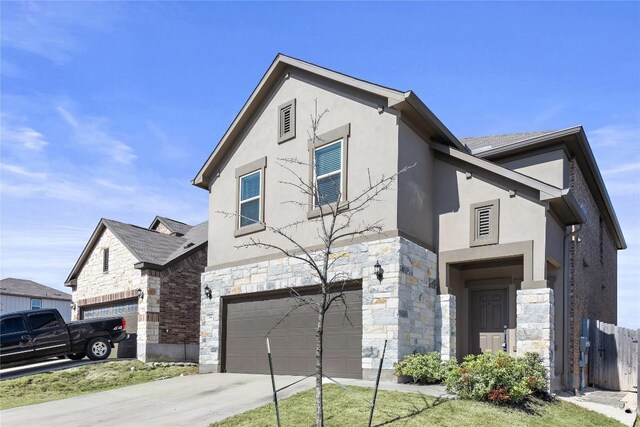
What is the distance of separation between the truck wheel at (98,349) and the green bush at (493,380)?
1303 centimetres

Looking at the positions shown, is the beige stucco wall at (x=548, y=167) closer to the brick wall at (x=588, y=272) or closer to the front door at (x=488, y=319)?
the brick wall at (x=588, y=272)

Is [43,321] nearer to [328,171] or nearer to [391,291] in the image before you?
[328,171]

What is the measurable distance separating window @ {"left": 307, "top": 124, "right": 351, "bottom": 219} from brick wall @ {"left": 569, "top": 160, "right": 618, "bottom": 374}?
5.97 meters

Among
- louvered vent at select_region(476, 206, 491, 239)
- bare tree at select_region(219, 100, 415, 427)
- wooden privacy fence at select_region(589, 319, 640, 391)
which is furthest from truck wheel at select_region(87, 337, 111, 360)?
wooden privacy fence at select_region(589, 319, 640, 391)

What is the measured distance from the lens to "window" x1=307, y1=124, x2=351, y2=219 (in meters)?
13.9

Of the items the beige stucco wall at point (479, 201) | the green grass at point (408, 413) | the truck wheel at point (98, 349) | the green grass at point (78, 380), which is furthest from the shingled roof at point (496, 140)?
the truck wheel at point (98, 349)

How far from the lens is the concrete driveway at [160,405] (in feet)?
34.8

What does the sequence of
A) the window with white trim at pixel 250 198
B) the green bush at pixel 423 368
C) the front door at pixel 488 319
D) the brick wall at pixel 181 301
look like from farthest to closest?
1. the brick wall at pixel 181 301
2. the window with white trim at pixel 250 198
3. the front door at pixel 488 319
4. the green bush at pixel 423 368

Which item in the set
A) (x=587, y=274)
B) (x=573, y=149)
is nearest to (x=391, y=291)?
(x=573, y=149)

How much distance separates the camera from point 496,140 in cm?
1722

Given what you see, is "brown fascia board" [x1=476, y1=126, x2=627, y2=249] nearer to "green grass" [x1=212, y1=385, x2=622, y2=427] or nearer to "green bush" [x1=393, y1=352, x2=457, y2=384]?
"green bush" [x1=393, y1=352, x2=457, y2=384]

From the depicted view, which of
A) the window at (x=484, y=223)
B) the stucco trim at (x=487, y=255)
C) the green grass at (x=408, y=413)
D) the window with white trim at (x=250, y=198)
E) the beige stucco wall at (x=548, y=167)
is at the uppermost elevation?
the beige stucco wall at (x=548, y=167)

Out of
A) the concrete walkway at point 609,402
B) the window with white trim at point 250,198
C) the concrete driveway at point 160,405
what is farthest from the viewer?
the window with white trim at point 250,198

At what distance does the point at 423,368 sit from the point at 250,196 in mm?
7114
